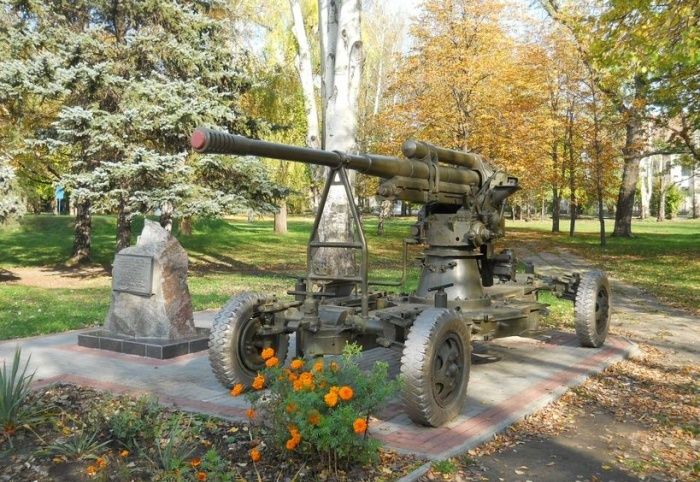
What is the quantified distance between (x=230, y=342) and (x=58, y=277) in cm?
1316

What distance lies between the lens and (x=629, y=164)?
100 feet

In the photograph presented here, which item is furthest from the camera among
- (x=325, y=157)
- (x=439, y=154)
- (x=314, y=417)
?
(x=439, y=154)

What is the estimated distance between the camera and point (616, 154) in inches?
1093

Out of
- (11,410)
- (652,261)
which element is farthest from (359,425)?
(652,261)

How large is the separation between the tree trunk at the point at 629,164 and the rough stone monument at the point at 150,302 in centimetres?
1733

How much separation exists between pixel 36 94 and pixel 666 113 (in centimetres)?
1802

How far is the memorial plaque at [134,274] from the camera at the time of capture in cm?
811

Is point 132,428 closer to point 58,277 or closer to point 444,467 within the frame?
point 444,467

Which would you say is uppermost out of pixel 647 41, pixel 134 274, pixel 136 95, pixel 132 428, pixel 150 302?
pixel 647 41

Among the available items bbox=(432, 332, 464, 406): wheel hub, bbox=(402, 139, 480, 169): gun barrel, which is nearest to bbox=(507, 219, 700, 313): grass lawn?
bbox=(402, 139, 480, 169): gun barrel

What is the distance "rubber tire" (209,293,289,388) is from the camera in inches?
231

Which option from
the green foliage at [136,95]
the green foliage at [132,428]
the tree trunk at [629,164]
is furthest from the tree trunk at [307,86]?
the green foliage at [132,428]

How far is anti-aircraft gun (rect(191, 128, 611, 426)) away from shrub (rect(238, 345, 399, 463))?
715 mm

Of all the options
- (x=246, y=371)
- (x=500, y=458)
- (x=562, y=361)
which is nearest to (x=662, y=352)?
(x=562, y=361)
